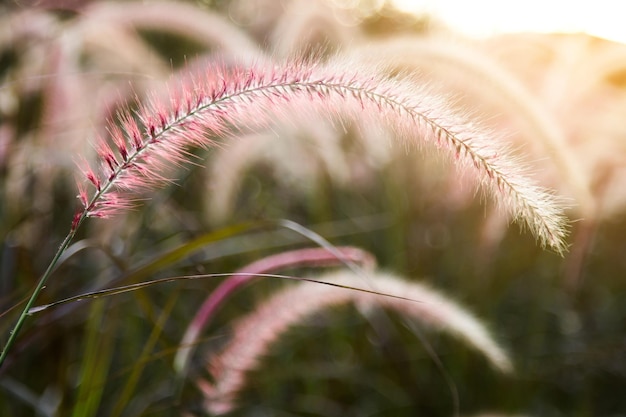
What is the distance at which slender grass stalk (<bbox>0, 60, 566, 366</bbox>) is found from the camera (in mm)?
724

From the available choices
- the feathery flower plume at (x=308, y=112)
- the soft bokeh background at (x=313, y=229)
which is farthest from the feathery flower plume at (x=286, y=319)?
the feathery flower plume at (x=308, y=112)

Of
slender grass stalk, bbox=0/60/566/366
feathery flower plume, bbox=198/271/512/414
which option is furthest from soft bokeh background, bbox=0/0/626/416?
slender grass stalk, bbox=0/60/566/366

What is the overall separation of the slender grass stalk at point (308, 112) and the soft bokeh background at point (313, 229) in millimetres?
240

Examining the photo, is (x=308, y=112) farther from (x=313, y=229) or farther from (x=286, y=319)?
(x=313, y=229)

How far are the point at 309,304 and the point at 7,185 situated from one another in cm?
80

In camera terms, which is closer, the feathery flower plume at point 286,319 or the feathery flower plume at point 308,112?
the feathery flower plume at point 308,112

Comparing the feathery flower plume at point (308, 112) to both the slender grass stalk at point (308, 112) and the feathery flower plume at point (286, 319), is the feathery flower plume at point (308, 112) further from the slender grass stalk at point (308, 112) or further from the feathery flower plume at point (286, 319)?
the feathery flower plume at point (286, 319)

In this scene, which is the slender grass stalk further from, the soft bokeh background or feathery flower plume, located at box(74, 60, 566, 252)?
the soft bokeh background

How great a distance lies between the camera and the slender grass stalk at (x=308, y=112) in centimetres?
72

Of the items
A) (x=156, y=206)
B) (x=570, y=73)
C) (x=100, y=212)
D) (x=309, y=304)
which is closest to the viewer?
(x=100, y=212)

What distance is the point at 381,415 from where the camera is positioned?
2.04m

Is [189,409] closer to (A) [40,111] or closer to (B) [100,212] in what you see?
(B) [100,212]

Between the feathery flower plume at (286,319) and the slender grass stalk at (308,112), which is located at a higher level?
the slender grass stalk at (308,112)

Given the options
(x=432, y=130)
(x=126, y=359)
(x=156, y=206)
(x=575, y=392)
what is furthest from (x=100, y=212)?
(x=575, y=392)
